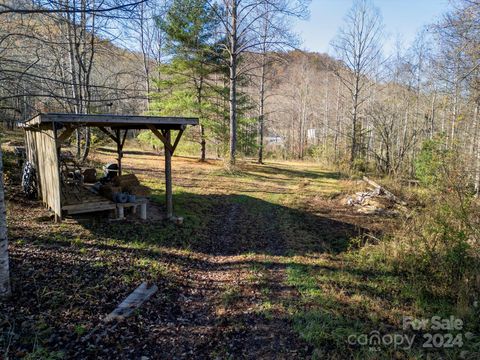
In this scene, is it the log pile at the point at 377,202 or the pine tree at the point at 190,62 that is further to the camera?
the pine tree at the point at 190,62

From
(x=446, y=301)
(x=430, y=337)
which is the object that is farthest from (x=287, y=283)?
(x=446, y=301)

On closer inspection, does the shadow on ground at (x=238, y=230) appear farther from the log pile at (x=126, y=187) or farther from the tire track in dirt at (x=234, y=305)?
the log pile at (x=126, y=187)

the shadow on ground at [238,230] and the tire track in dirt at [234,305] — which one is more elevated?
the shadow on ground at [238,230]

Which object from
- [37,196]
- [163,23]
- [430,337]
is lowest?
[430,337]

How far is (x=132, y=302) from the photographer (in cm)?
387

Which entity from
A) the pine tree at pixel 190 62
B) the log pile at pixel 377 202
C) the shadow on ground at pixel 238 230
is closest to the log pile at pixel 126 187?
the shadow on ground at pixel 238 230

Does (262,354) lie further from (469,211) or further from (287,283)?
(469,211)

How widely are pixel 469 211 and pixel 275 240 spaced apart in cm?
371

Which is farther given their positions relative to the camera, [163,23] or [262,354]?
[163,23]

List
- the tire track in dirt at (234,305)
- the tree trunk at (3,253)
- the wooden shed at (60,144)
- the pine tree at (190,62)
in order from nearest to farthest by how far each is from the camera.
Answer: the tire track in dirt at (234,305) → the tree trunk at (3,253) → the wooden shed at (60,144) → the pine tree at (190,62)

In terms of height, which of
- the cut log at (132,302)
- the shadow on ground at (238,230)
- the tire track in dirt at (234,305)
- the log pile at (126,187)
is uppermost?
the log pile at (126,187)

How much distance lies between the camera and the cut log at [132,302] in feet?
11.6

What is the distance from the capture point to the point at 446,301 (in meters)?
4.29

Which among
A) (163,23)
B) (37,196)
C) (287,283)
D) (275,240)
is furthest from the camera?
(163,23)
